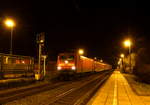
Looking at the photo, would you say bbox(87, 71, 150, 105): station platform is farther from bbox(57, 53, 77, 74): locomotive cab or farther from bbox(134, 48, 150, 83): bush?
bbox(134, 48, 150, 83): bush

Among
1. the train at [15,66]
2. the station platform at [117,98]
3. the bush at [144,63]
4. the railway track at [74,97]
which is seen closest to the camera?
the station platform at [117,98]

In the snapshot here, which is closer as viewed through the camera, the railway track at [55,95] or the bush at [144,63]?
the railway track at [55,95]

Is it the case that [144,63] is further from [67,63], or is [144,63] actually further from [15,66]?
[15,66]

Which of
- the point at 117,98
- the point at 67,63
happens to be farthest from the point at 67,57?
the point at 117,98

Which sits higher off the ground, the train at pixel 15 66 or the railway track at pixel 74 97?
the train at pixel 15 66

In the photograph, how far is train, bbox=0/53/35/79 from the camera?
61.4ft

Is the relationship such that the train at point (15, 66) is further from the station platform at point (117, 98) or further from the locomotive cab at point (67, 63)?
the station platform at point (117, 98)

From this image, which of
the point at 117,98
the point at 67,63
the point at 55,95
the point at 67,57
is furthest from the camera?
the point at 67,57

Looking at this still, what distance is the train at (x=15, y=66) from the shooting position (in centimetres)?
1872

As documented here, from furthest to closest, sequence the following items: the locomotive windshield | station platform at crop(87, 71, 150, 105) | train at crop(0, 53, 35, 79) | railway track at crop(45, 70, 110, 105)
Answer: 1. the locomotive windshield
2. train at crop(0, 53, 35, 79)
3. railway track at crop(45, 70, 110, 105)
4. station platform at crop(87, 71, 150, 105)

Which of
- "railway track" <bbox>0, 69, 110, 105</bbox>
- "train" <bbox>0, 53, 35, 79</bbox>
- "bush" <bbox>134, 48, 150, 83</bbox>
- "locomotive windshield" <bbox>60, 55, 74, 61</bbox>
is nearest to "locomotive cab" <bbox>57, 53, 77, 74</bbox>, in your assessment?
"locomotive windshield" <bbox>60, 55, 74, 61</bbox>

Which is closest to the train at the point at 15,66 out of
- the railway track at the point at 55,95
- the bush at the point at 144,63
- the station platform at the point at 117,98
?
the railway track at the point at 55,95

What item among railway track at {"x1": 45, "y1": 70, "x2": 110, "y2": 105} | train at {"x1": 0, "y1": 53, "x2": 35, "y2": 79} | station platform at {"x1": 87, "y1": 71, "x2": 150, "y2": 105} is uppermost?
train at {"x1": 0, "y1": 53, "x2": 35, "y2": 79}

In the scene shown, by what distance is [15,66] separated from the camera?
2077 centimetres
